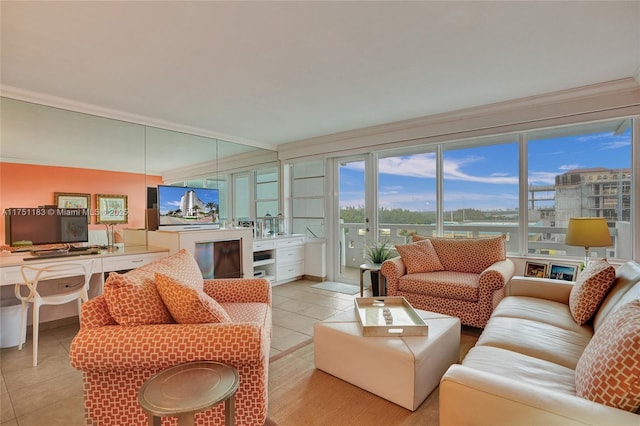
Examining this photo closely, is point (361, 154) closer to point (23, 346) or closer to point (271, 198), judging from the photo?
point (271, 198)

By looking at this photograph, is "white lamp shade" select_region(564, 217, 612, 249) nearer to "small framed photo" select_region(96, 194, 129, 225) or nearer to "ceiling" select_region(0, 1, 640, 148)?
"ceiling" select_region(0, 1, 640, 148)

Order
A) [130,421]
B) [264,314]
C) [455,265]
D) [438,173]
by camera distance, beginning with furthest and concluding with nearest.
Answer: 1. [438,173]
2. [455,265]
3. [264,314]
4. [130,421]

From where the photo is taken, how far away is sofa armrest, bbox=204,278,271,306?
2.42m

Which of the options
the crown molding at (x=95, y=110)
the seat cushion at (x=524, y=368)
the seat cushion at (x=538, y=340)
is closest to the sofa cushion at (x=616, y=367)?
the seat cushion at (x=524, y=368)

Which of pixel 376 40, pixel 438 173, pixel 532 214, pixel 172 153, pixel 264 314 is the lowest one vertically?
pixel 264 314

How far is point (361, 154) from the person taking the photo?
4.75 meters

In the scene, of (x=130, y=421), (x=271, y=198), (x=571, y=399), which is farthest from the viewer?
(x=271, y=198)

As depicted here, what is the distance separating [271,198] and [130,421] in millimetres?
4225

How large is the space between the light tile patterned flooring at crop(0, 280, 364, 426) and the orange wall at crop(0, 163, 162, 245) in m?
1.12

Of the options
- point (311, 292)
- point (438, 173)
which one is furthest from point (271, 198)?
point (438, 173)

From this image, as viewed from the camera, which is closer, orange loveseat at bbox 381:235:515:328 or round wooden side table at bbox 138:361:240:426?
round wooden side table at bbox 138:361:240:426

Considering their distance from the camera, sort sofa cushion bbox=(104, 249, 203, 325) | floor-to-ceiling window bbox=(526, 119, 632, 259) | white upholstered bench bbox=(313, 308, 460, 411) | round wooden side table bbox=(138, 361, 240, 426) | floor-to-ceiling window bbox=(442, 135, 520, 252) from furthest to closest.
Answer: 1. floor-to-ceiling window bbox=(442, 135, 520, 252)
2. floor-to-ceiling window bbox=(526, 119, 632, 259)
3. white upholstered bench bbox=(313, 308, 460, 411)
4. sofa cushion bbox=(104, 249, 203, 325)
5. round wooden side table bbox=(138, 361, 240, 426)

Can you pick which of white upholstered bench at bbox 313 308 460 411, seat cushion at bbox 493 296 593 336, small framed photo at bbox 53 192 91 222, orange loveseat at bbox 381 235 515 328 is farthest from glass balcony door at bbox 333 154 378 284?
small framed photo at bbox 53 192 91 222

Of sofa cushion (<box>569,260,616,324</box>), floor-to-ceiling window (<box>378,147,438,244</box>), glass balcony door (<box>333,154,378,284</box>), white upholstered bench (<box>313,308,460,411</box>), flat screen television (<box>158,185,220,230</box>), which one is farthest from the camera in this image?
glass balcony door (<box>333,154,378,284</box>)
